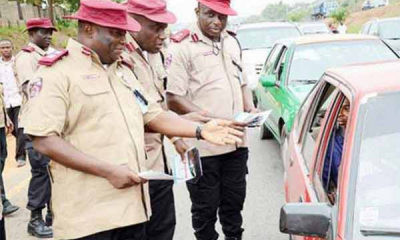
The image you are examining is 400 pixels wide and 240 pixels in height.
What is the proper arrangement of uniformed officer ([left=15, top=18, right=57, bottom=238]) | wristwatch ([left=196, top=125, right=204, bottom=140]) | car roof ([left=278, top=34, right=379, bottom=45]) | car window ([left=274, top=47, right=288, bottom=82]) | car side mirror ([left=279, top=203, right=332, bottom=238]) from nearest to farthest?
car side mirror ([left=279, top=203, right=332, bottom=238]), wristwatch ([left=196, top=125, right=204, bottom=140]), uniformed officer ([left=15, top=18, right=57, bottom=238]), car roof ([left=278, top=34, right=379, bottom=45]), car window ([left=274, top=47, right=288, bottom=82])

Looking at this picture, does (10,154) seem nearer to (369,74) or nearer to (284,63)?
(284,63)

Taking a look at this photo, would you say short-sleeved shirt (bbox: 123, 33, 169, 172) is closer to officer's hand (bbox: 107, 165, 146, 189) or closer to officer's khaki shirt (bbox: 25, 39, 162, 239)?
officer's khaki shirt (bbox: 25, 39, 162, 239)

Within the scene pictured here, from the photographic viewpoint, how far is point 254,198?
17.6 ft

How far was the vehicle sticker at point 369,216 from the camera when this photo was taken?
1.94 metres

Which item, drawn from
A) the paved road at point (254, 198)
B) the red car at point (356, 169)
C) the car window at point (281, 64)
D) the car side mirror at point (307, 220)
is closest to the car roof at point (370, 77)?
the red car at point (356, 169)

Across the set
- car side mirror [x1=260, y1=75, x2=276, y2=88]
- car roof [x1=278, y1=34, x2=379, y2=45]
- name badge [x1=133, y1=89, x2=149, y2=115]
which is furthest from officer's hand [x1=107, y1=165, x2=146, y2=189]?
car roof [x1=278, y1=34, x2=379, y2=45]

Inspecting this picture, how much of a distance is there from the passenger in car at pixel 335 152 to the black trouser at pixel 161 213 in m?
1.00

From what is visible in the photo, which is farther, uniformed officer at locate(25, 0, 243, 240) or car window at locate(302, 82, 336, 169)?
car window at locate(302, 82, 336, 169)

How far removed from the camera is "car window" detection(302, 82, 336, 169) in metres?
3.06

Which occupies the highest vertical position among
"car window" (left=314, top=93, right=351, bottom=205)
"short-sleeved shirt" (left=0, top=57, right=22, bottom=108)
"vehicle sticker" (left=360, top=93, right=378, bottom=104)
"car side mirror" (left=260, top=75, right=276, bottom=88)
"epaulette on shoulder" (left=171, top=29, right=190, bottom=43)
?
"vehicle sticker" (left=360, top=93, right=378, bottom=104)

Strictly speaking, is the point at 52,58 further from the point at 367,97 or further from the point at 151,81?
the point at 367,97

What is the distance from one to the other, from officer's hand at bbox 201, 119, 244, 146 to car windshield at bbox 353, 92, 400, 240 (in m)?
0.61

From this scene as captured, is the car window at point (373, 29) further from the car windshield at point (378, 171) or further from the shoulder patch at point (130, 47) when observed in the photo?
the car windshield at point (378, 171)

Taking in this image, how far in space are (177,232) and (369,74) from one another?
2.49 m
